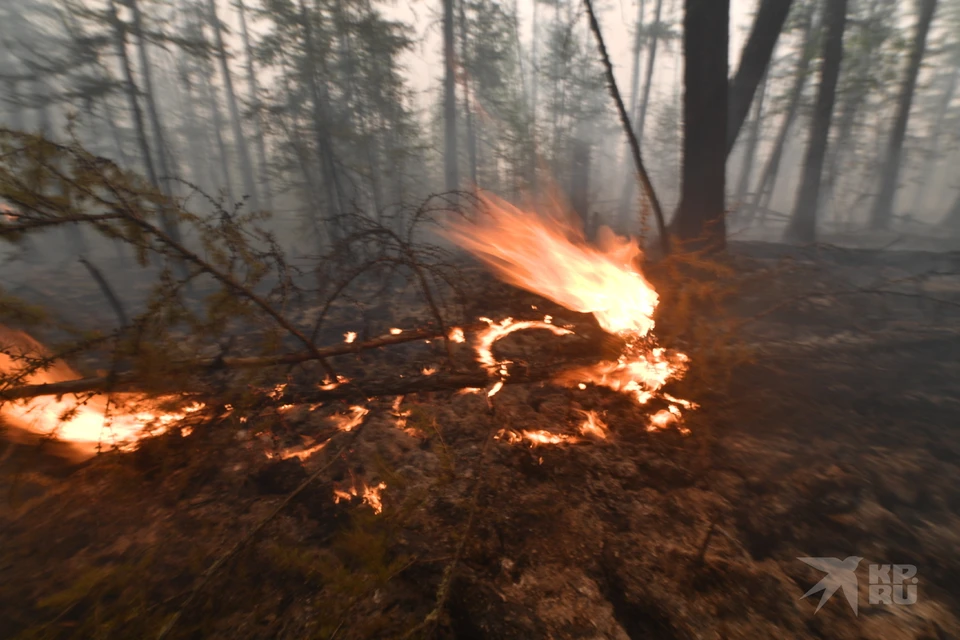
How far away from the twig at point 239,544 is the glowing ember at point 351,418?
0.37ft

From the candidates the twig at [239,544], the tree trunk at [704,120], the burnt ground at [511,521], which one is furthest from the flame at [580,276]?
the twig at [239,544]

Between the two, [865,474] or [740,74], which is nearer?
[865,474]

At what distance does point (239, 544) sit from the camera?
2314mm

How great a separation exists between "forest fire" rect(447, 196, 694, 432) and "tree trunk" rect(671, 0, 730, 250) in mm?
1624

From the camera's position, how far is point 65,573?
244 cm

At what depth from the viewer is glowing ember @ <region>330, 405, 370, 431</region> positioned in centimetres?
389

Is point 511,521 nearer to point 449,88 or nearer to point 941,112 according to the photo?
point 449,88

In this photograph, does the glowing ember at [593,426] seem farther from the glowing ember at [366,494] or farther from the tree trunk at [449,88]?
the tree trunk at [449,88]

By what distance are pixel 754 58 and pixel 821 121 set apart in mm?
6114

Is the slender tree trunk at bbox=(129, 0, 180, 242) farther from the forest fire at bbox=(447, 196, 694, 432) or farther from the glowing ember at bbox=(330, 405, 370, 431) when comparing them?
the forest fire at bbox=(447, 196, 694, 432)

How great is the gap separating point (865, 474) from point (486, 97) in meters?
24.5

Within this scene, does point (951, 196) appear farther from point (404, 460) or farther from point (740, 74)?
point (404, 460)

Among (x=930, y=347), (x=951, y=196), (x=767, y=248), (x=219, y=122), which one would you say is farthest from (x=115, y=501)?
(x=951, y=196)

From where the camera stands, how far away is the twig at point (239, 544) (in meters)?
1.97
